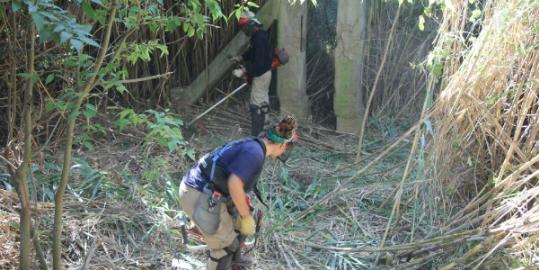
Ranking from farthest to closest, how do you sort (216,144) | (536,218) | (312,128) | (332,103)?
(332,103) < (312,128) < (216,144) < (536,218)

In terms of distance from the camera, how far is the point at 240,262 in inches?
153

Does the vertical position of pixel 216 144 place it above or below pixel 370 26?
below

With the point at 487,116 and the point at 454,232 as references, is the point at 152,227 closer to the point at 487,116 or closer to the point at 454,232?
the point at 454,232

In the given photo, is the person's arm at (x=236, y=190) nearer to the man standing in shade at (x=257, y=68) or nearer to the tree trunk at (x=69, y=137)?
the tree trunk at (x=69, y=137)

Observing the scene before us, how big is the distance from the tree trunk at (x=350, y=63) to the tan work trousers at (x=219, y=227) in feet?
11.1

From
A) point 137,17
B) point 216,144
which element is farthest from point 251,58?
point 137,17

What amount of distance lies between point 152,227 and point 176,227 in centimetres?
18

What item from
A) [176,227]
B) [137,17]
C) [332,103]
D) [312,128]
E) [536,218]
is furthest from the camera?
[332,103]

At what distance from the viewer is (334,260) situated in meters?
4.40

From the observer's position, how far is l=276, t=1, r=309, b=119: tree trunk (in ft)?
22.3

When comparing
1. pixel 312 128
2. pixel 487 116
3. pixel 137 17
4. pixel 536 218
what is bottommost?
pixel 312 128

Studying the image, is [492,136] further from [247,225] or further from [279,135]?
[247,225]

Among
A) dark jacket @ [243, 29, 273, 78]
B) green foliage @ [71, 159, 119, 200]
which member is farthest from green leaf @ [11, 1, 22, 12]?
dark jacket @ [243, 29, 273, 78]

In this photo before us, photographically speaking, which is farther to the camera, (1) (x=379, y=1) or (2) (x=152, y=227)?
(1) (x=379, y=1)
